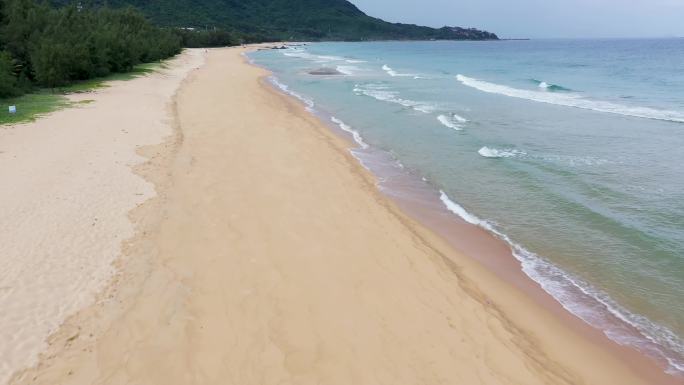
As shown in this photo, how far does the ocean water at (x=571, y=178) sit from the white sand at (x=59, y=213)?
8.57 metres

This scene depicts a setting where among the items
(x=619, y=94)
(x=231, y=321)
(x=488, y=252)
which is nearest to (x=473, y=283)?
(x=488, y=252)

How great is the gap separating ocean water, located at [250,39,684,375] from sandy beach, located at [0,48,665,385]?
1474mm

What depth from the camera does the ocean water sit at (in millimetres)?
8977

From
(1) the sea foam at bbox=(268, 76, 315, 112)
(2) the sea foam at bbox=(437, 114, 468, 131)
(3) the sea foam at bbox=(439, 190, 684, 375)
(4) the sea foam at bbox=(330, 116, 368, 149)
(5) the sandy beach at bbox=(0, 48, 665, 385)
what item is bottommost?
(1) the sea foam at bbox=(268, 76, 315, 112)

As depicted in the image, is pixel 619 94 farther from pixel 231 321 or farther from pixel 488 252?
pixel 231 321

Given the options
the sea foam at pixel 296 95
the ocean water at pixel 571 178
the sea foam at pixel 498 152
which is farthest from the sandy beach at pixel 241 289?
the sea foam at pixel 296 95

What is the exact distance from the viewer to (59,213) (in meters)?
10.4

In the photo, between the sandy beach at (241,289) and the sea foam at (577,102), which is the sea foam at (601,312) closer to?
the sandy beach at (241,289)

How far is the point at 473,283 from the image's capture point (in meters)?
9.31

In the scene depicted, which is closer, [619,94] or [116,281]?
[116,281]

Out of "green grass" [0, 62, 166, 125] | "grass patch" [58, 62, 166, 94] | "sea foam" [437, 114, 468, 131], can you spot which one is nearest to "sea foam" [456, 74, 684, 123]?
"sea foam" [437, 114, 468, 131]

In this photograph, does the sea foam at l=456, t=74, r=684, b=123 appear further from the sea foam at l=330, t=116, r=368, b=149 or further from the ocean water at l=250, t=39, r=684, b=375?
the sea foam at l=330, t=116, r=368, b=149

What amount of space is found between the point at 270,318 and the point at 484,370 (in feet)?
10.8

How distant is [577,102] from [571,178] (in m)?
20.2
